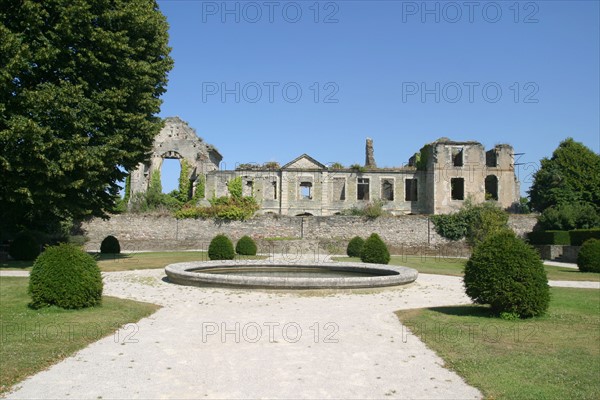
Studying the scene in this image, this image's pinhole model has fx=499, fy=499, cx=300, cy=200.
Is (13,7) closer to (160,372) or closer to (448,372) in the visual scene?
(160,372)

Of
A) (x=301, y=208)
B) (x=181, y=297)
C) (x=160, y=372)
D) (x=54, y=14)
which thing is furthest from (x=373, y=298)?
(x=301, y=208)

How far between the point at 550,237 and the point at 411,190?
598 inches

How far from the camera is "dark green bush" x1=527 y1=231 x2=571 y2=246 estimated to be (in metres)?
32.4

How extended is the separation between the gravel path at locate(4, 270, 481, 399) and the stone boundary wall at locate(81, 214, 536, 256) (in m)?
25.6

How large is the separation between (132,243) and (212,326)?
27.9 m

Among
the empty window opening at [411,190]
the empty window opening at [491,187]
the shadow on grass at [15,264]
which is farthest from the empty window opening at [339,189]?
the shadow on grass at [15,264]

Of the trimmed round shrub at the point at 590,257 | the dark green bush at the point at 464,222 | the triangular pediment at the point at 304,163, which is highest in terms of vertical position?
the triangular pediment at the point at 304,163

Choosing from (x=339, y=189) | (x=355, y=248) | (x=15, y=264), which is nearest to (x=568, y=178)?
(x=339, y=189)

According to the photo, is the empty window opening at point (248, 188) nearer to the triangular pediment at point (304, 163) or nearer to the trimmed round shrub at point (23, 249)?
the triangular pediment at point (304, 163)

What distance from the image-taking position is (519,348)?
24.0 ft

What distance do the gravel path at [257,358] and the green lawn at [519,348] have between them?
32 centimetres

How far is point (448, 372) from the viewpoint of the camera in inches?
242

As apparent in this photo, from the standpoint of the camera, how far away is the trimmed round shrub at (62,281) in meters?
9.91

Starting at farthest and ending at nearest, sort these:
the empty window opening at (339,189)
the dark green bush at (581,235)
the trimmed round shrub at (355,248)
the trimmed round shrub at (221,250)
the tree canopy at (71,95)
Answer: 1. the empty window opening at (339,189)
2. the dark green bush at (581,235)
3. the trimmed round shrub at (355,248)
4. the trimmed round shrub at (221,250)
5. the tree canopy at (71,95)
